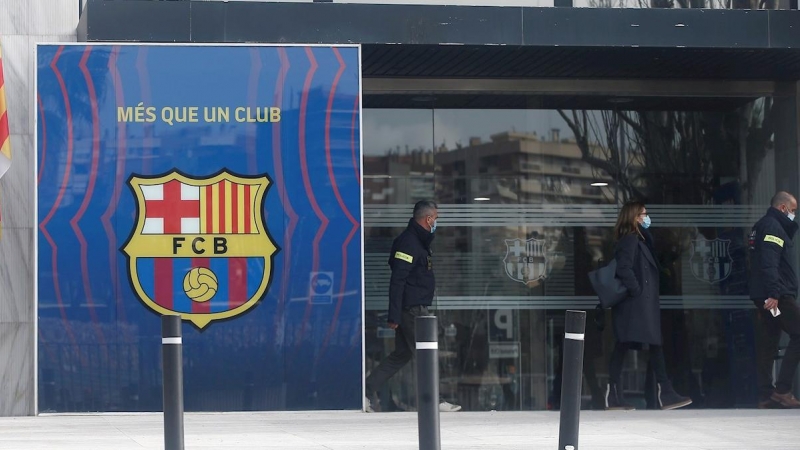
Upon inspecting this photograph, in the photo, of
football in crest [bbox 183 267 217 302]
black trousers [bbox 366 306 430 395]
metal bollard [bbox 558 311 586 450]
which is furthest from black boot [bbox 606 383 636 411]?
metal bollard [bbox 558 311 586 450]

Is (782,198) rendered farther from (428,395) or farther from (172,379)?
(172,379)

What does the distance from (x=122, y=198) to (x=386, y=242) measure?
2940 millimetres

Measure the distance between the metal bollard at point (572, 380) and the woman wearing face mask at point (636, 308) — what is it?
436 cm

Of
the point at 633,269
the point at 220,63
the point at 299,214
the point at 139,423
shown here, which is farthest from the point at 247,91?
the point at 633,269

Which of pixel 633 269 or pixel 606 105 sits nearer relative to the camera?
pixel 633 269

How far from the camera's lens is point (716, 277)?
513 inches

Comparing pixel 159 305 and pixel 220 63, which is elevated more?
pixel 220 63

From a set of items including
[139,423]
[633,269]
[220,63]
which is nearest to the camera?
[139,423]

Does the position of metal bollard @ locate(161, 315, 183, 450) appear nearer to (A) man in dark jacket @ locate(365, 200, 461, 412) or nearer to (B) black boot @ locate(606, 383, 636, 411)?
(A) man in dark jacket @ locate(365, 200, 461, 412)

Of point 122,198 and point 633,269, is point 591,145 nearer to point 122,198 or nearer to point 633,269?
point 633,269

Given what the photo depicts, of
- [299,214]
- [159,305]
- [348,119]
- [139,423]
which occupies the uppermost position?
[348,119]

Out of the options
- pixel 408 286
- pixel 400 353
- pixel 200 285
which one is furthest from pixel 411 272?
pixel 200 285

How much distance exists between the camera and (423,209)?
11.6 metres

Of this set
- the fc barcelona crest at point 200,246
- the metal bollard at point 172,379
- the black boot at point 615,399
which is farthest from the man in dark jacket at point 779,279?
the metal bollard at point 172,379
